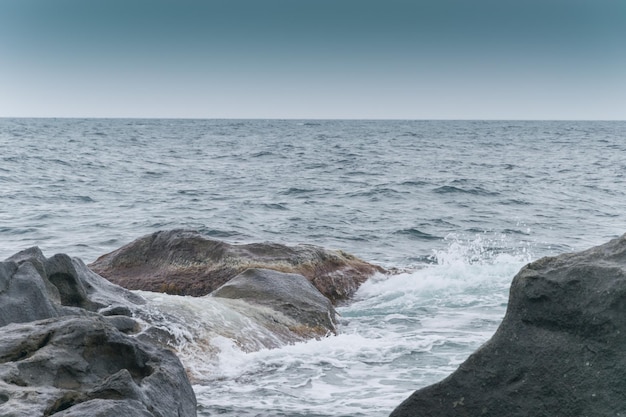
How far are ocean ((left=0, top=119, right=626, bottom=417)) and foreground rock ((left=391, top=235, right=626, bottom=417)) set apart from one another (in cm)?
247

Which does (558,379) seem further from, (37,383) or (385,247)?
(385,247)

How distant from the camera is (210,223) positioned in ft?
68.9

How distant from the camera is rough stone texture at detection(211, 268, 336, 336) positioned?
34.6 ft

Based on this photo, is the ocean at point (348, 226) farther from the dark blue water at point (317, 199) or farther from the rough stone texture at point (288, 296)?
the rough stone texture at point (288, 296)

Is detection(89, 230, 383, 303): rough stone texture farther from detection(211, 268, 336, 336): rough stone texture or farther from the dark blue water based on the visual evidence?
the dark blue water

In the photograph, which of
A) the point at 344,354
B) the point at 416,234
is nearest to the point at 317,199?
the point at 416,234

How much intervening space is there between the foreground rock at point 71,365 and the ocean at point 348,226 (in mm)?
1792

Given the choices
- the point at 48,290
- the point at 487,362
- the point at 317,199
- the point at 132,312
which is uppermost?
the point at 487,362

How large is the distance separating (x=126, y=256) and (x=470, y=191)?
17.7 metres

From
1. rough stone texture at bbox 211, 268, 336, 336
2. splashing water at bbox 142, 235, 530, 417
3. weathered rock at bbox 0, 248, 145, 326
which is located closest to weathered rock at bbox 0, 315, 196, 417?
weathered rock at bbox 0, 248, 145, 326

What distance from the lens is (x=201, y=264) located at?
41.1ft

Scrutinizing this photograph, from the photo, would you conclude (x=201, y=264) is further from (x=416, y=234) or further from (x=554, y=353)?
(x=416, y=234)

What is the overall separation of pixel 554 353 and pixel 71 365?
3078 millimetres

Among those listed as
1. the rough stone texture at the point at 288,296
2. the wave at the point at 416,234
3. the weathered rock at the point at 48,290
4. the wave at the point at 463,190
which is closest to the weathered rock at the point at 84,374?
the weathered rock at the point at 48,290
